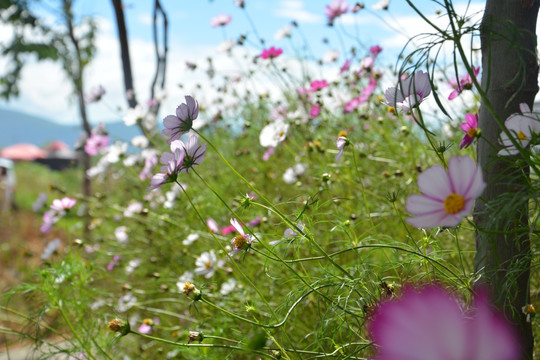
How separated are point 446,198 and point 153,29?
3315 millimetres

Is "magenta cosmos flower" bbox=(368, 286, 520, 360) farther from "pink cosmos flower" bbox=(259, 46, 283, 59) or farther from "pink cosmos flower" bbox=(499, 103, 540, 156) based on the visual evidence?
"pink cosmos flower" bbox=(259, 46, 283, 59)

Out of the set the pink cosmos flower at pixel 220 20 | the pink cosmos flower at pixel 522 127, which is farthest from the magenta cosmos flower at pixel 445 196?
the pink cosmos flower at pixel 220 20

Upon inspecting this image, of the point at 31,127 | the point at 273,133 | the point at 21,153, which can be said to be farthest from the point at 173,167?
the point at 31,127

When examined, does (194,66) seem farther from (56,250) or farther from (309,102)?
(56,250)

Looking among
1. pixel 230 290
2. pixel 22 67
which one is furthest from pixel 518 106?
pixel 22 67

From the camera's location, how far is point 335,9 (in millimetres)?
1667

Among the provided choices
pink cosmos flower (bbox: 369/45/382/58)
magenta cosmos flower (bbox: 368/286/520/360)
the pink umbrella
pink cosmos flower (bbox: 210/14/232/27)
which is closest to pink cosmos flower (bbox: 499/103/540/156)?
magenta cosmos flower (bbox: 368/286/520/360)

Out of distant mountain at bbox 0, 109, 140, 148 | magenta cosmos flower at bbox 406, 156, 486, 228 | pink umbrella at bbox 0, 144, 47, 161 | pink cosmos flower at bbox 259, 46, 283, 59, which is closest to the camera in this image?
magenta cosmos flower at bbox 406, 156, 486, 228

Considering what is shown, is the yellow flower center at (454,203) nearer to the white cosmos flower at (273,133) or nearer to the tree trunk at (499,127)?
the tree trunk at (499,127)

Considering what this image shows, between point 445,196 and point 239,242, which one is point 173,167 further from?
point 445,196

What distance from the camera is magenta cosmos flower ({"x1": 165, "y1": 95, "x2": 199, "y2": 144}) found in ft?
2.18

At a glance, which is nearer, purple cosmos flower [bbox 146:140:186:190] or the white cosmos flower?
purple cosmos flower [bbox 146:140:186:190]

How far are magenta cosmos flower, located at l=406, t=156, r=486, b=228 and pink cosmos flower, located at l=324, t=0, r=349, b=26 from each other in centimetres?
133

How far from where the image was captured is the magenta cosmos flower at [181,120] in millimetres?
663
